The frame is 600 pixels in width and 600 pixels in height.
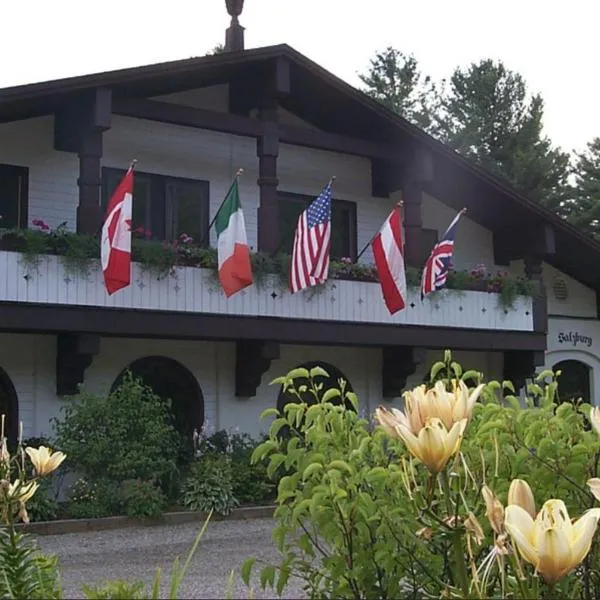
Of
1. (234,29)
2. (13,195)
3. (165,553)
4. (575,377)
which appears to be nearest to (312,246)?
(13,195)

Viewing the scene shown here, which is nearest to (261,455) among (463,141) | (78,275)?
→ (78,275)

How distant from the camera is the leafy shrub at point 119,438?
13461 mm

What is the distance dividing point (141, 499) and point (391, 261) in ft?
19.0

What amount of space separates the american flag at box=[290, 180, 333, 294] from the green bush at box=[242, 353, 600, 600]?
35.6 ft

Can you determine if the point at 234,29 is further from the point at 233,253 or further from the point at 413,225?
the point at 233,253

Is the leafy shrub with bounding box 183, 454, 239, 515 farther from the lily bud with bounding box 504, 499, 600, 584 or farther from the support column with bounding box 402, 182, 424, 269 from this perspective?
the lily bud with bounding box 504, 499, 600, 584

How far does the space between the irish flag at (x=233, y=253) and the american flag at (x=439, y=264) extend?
11.3ft

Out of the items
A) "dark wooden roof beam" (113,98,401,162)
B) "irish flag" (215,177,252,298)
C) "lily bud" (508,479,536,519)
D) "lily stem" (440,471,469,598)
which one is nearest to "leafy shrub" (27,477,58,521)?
"irish flag" (215,177,252,298)

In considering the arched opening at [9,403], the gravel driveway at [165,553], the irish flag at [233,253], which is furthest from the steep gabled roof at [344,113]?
the gravel driveway at [165,553]

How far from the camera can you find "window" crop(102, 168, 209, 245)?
1759cm

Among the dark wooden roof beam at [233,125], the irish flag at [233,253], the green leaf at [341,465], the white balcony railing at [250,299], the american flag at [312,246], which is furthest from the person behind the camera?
the dark wooden roof beam at [233,125]

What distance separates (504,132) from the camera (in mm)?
46594

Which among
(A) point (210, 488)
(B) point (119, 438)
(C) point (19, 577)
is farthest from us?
(A) point (210, 488)

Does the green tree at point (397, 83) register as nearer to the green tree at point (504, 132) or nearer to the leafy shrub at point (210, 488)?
the green tree at point (504, 132)
